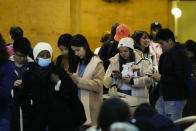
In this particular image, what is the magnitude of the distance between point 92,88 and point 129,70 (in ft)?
3.08

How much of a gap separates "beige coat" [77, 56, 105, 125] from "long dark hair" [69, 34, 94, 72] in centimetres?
9

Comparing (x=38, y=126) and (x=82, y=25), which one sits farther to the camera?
(x=82, y=25)

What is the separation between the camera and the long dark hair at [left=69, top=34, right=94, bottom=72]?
8898 mm

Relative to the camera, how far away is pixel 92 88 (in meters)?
8.99

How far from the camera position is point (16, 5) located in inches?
608

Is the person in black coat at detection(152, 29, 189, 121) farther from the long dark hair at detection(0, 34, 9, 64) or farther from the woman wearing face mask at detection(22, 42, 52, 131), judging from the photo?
the long dark hair at detection(0, 34, 9, 64)

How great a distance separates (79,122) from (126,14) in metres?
11.4

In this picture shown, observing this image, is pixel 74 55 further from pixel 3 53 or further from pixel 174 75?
pixel 3 53

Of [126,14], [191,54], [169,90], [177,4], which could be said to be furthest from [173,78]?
[177,4]

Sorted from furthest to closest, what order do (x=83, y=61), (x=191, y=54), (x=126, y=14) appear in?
1. (x=126, y=14)
2. (x=191, y=54)
3. (x=83, y=61)

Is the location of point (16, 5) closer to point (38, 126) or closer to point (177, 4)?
point (177, 4)

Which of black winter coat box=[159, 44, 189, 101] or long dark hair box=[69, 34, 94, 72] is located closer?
long dark hair box=[69, 34, 94, 72]

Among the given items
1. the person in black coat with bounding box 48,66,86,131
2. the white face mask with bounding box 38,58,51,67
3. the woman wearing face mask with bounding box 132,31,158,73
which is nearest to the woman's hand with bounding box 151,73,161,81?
the person in black coat with bounding box 48,66,86,131

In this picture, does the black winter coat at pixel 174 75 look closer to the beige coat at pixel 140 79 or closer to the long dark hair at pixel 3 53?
the beige coat at pixel 140 79
